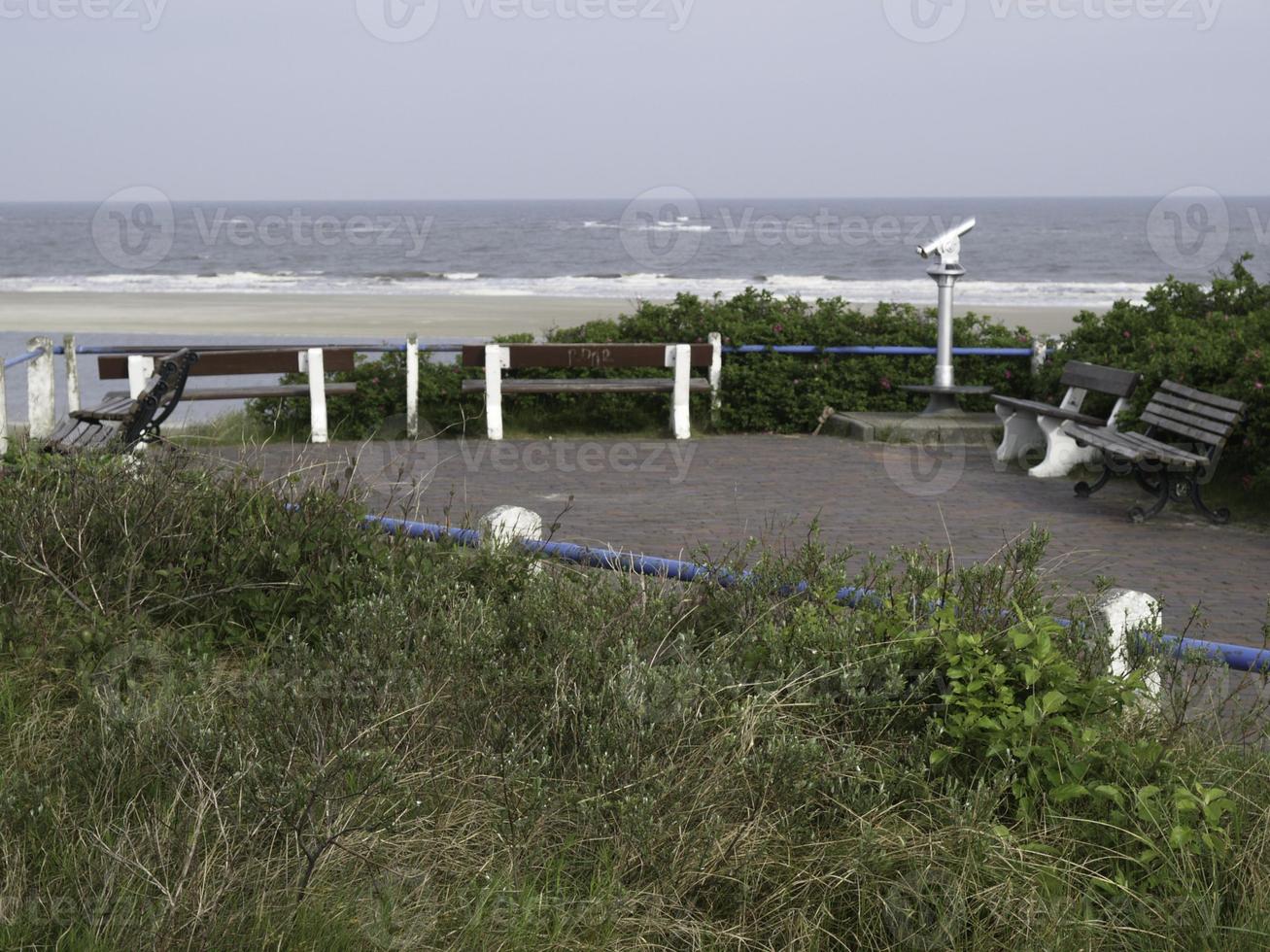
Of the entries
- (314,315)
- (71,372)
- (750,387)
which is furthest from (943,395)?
(314,315)

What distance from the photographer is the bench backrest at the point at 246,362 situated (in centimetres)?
1154

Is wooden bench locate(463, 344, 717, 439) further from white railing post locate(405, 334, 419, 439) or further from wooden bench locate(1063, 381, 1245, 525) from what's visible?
wooden bench locate(1063, 381, 1245, 525)

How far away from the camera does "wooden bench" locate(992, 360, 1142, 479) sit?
395 inches

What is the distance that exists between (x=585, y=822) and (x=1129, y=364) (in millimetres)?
8468

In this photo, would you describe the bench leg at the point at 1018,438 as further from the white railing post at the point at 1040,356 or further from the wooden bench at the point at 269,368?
the wooden bench at the point at 269,368

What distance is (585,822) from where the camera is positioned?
10.8 ft

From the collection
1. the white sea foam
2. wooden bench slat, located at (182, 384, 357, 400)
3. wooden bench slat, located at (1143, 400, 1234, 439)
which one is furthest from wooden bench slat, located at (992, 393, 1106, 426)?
the white sea foam

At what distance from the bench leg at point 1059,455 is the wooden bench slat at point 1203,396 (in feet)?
3.09

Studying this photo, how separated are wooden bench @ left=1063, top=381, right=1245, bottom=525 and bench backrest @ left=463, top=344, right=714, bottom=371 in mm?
4276

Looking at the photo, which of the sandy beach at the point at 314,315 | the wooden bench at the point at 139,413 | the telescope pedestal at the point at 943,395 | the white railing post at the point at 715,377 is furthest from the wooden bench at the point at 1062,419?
the sandy beach at the point at 314,315

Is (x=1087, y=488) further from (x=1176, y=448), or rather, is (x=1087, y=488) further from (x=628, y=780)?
(x=628, y=780)

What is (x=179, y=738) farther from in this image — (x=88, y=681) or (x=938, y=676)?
(x=938, y=676)

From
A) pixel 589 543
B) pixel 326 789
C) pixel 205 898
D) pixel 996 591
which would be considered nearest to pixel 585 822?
pixel 326 789

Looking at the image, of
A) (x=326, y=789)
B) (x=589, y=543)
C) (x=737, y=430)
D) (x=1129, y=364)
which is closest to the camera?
(x=326, y=789)
